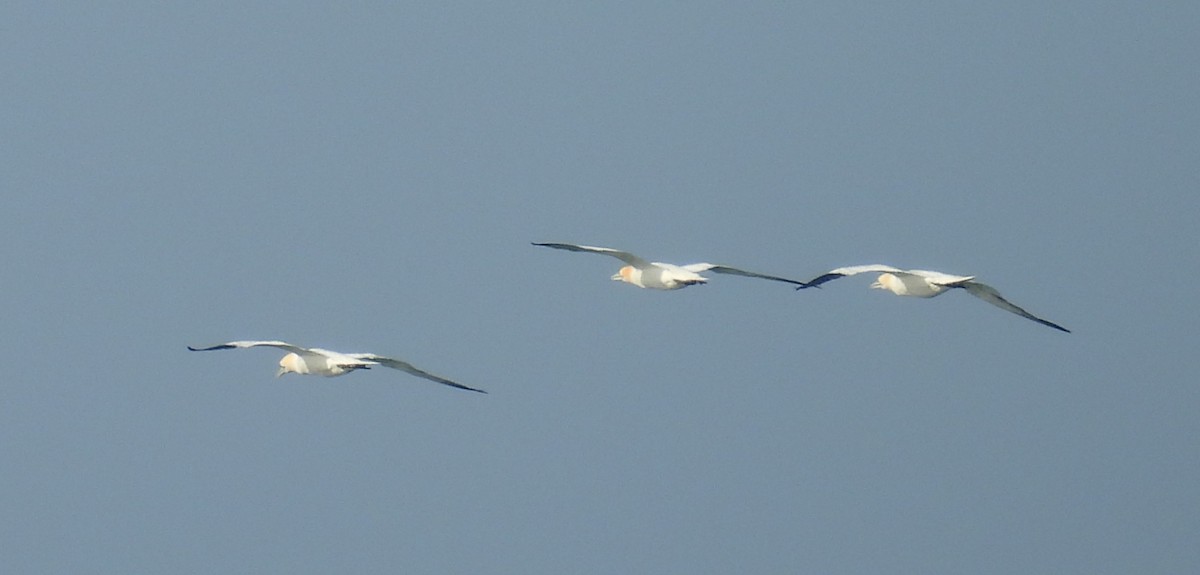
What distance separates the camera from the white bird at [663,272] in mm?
38312

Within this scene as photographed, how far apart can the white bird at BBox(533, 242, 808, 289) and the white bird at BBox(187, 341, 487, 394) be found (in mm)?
3077

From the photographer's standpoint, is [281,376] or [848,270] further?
[281,376]

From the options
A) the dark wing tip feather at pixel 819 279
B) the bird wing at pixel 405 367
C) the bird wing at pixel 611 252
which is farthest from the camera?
the dark wing tip feather at pixel 819 279

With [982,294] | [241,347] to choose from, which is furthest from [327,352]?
[982,294]

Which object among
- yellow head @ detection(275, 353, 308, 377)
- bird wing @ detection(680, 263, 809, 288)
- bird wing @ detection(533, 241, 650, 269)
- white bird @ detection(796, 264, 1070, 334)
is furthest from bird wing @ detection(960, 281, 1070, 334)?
yellow head @ detection(275, 353, 308, 377)

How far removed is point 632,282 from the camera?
41.6 meters

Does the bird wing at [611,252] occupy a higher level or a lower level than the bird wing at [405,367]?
higher

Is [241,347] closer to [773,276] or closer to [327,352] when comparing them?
[327,352]

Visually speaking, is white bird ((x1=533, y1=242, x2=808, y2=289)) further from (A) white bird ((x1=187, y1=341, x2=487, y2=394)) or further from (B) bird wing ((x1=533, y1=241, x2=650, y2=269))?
(A) white bird ((x1=187, y1=341, x2=487, y2=394))

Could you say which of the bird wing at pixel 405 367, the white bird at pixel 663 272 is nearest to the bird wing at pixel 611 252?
the white bird at pixel 663 272

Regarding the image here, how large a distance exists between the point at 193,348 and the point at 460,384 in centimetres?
458

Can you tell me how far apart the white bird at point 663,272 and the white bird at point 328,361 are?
10.1ft

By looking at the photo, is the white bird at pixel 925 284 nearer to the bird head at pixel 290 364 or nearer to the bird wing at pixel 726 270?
the bird wing at pixel 726 270

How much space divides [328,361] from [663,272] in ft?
19.1
